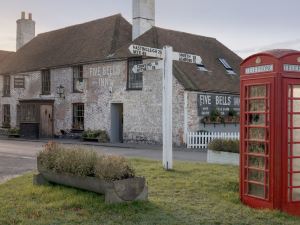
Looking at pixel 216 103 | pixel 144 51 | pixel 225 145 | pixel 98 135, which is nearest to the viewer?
pixel 144 51

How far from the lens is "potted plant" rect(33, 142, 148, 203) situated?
7.35 meters

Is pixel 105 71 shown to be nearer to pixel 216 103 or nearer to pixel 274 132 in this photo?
pixel 216 103

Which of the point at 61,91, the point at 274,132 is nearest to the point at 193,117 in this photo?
the point at 61,91

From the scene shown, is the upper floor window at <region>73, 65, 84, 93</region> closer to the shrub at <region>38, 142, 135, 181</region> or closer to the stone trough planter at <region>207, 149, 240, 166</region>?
the stone trough planter at <region>207, 149, 240, 166</region>

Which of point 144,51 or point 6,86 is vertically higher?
point 6,86

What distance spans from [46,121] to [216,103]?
1327cm

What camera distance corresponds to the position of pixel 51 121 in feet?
103

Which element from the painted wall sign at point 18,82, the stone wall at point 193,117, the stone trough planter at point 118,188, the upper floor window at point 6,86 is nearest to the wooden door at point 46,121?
the painted wall sign at point 18,82

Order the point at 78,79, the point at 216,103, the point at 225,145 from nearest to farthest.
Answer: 1. the point at 225,145
2. the point at 216,103
3. the point at 78,79

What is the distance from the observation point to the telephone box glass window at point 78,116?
29.2 meters

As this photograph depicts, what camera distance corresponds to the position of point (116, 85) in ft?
87.7

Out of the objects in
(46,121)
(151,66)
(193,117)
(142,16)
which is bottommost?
(46,121)

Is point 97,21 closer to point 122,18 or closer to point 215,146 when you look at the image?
point 122,18

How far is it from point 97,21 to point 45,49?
202 inches
